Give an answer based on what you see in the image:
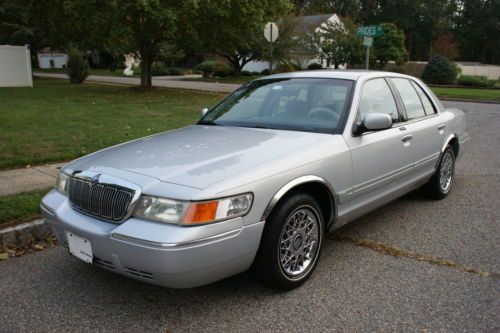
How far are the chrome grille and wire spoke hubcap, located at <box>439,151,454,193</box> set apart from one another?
3.97 meters

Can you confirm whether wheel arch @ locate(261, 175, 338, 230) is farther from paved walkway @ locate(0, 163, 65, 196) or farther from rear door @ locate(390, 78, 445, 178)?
paved walkway @ locate(0, 163, 65, 196)

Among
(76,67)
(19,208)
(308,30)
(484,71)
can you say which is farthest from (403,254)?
(484,71)

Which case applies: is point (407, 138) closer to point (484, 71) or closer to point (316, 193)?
point (316, 193)

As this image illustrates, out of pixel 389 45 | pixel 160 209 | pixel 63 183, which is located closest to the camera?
pixel 160 209

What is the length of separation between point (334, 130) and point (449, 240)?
157 cm

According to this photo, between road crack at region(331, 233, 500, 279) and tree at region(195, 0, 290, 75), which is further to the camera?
tree at region(195, 0, 290, 75)

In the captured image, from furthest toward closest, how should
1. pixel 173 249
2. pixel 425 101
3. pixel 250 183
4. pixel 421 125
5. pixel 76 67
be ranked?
pixel 76 67
pixel 425 101
pixel 421 125
pixel 250 183
pixel 173 249

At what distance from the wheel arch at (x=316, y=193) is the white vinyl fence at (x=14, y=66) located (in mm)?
21303

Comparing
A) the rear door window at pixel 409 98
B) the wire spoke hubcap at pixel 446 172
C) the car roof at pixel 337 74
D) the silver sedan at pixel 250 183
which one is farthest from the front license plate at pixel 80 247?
the wire spoke hubcap at pixel 446 172

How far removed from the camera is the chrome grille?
118 inches

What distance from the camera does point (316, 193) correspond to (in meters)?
3.71

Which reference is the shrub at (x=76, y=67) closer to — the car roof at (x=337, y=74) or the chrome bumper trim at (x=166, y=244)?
the car roof at (x=337, y=74)

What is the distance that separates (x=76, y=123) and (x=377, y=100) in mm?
7517

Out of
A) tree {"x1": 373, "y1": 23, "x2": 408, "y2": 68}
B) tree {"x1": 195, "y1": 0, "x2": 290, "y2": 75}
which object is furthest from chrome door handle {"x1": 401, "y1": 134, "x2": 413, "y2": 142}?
tree {"x1": 373, "y1": 23, "x2": 408, "y2": 68}
